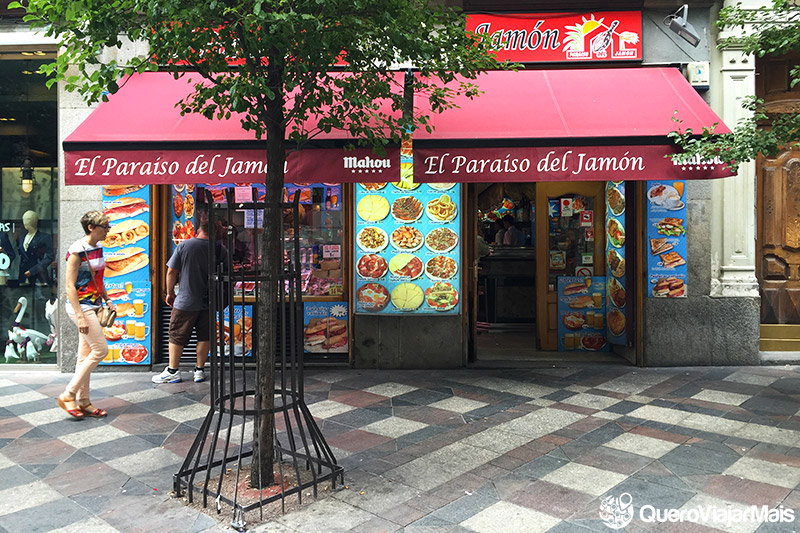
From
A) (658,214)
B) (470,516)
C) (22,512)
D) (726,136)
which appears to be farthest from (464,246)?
(22,512)

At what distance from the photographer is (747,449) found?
4.69 m

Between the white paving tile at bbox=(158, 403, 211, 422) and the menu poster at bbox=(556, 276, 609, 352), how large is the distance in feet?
16.9

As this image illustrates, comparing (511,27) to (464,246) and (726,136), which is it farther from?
(726,136)

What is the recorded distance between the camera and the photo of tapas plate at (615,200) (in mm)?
8070

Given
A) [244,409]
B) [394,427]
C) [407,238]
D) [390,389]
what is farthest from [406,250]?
[244,409]

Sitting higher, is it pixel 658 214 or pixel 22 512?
pixel 658 214

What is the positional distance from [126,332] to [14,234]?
6.70 feet

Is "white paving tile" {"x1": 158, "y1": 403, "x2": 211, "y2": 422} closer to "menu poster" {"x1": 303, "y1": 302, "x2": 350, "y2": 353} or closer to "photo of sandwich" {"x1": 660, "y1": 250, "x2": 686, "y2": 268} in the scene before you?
"menu poster" {"x1": 303, "y1": 302, "x2": 350, "y2": 353}

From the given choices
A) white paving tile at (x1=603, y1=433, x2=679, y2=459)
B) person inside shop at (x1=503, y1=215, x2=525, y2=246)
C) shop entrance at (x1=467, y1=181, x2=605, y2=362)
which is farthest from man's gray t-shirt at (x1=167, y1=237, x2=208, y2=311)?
person inside shop at (x1=503, y1=215, x2=525, y2=246)

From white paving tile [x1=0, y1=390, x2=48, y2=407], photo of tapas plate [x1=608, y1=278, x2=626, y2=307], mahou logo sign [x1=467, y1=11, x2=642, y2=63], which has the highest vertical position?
mahou logo sign [x1=467, y1=11, x2=642, y2=63]

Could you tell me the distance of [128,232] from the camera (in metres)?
7.59

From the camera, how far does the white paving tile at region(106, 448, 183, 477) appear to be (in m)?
4.39

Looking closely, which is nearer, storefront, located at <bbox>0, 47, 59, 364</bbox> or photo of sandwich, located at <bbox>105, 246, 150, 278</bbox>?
photo of sandwich, located at <bbox>105, 246, 150, 278</bbox>

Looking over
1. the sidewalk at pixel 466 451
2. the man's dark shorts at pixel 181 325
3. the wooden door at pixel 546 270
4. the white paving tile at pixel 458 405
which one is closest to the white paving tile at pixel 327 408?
the sidewalk at pixel 466 451
